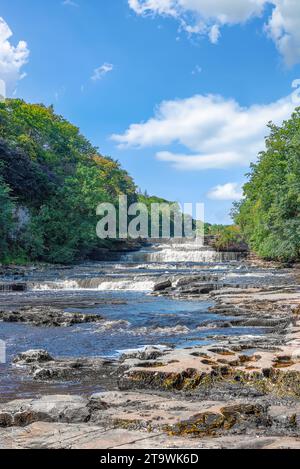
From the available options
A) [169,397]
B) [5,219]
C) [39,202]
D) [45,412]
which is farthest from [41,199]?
[45,412]

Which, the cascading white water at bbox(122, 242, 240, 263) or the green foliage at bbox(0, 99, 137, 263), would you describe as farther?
the cascading white water at bbox(122, 242, 240, 263)

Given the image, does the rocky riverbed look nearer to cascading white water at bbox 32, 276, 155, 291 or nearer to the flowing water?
the flowing water

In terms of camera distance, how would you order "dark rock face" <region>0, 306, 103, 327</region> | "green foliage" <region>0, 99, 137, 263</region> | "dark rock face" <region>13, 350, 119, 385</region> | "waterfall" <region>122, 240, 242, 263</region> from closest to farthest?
"dark rock face" <region>13, 350, 119, 385</region> → "dark rock face" <region>0, 306, 103, 327</region> → "green foliage" <region>0, 99, 137, 263</region> → "waterfall" <region>122, 240, 242, 263</region>

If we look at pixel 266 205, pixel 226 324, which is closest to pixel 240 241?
pixel 266 205

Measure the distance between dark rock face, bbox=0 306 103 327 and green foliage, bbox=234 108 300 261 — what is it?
1947 cm

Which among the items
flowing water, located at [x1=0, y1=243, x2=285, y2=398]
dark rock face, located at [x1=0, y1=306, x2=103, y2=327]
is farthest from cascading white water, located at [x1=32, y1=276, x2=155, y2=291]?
dark rock face, located at [x1=0, y1=306, x2=103, y2=327]

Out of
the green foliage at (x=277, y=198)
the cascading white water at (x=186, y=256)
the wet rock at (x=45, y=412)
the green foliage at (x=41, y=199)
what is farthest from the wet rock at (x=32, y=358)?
the cascading white water at (x=186, y=256)

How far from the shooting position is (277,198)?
117 ft

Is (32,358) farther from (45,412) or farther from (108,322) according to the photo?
(108,322)

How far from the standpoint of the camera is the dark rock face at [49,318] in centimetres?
1409

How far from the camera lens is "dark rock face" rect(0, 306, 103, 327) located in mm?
14094

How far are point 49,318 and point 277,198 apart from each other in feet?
81.4

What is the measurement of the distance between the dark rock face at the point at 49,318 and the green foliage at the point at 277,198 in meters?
19.5
